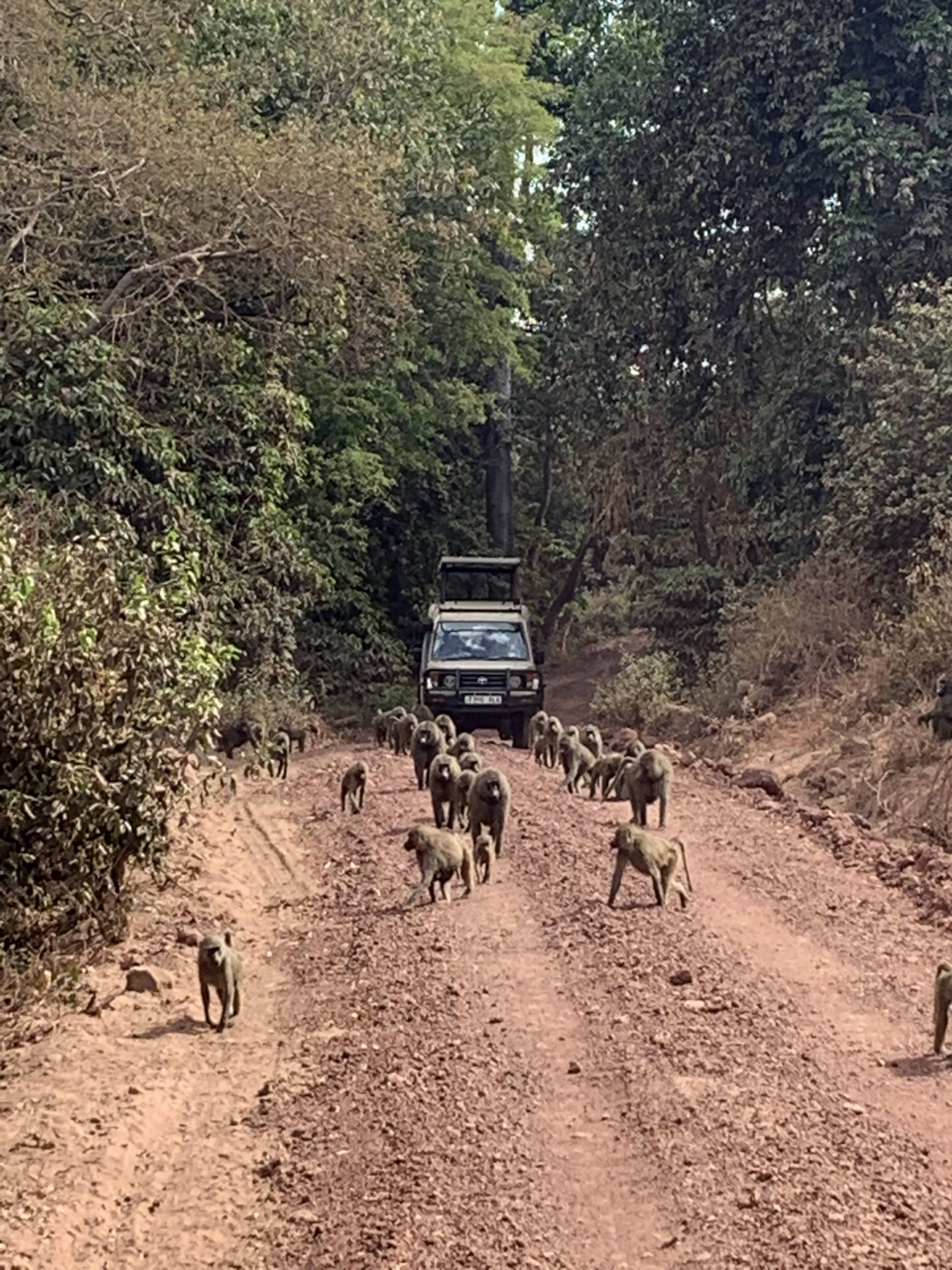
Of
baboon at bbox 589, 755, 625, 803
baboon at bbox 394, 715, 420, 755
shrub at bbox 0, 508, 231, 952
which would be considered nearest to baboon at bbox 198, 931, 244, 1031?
shrub at bbox 0, 508, 231, 952

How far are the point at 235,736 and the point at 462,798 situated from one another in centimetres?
686

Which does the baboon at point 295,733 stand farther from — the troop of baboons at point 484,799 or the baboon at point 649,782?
the baboon at point 649,782

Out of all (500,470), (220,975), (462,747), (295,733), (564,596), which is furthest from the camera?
(564,596)

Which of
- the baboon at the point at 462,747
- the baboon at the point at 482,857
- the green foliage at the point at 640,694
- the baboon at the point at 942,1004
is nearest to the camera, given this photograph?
the baboon at the point at 942,1004

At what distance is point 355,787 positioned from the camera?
1435 cm

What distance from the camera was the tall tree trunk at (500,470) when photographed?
31.9 metres

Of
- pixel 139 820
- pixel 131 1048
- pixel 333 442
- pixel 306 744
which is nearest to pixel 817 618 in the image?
pixel 306 744

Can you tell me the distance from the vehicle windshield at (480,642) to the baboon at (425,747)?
573 centimetres

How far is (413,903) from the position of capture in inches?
399

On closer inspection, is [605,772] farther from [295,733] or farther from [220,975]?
[220,975]

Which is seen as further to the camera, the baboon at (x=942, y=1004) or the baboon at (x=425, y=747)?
the baboon at (x=425, y=747)

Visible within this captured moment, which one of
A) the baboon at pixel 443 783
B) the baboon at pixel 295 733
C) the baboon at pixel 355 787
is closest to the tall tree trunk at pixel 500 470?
the baboon at pixel 295 733

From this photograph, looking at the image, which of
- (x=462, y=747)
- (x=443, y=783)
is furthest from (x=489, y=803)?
(x=462, y=747)

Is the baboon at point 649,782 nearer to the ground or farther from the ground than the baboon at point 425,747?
farther from the ground
